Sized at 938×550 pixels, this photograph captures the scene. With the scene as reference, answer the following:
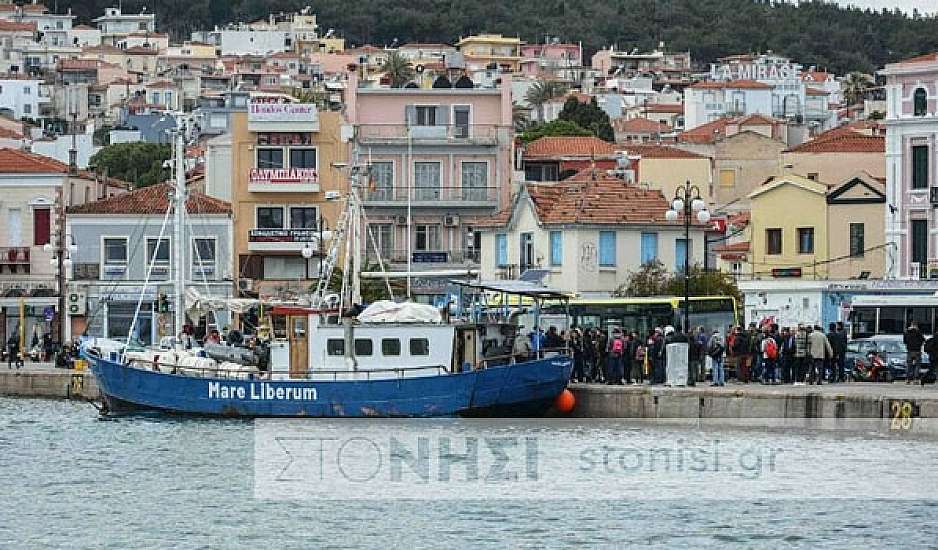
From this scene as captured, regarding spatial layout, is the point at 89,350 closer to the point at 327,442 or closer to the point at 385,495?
the point at 327,442

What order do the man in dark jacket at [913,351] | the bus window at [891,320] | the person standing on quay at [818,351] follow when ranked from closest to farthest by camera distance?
the man in dark jacket at [913,351] → the person standing on quay at [818,351] → the bus window at [891,320]

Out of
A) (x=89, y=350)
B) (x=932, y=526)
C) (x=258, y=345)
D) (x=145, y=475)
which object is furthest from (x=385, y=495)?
(x=89, y=350)

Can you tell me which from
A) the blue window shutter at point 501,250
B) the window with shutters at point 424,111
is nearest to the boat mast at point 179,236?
the blue window shutter at point 501,250

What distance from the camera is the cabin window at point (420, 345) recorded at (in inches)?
1848

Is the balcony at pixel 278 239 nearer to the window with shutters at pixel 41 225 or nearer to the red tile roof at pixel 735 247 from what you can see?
the window with shutters at pixel 41 225

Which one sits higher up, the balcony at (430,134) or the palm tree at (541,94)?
the palm tree at (541,94)

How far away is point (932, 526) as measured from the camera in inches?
1239

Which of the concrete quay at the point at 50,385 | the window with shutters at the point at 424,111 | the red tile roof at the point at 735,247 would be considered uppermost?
the window with shutters at the point at 424,111

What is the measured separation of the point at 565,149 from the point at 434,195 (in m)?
14.0

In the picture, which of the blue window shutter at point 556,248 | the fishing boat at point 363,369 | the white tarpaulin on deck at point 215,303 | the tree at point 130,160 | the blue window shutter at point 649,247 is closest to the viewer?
the fishing boat at point 363,369

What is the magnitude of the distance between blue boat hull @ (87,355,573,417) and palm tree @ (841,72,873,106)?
410ft

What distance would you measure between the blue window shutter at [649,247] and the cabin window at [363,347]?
17.1 meters

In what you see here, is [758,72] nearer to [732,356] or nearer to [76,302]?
[76,302]

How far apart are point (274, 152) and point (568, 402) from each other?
33013mm
